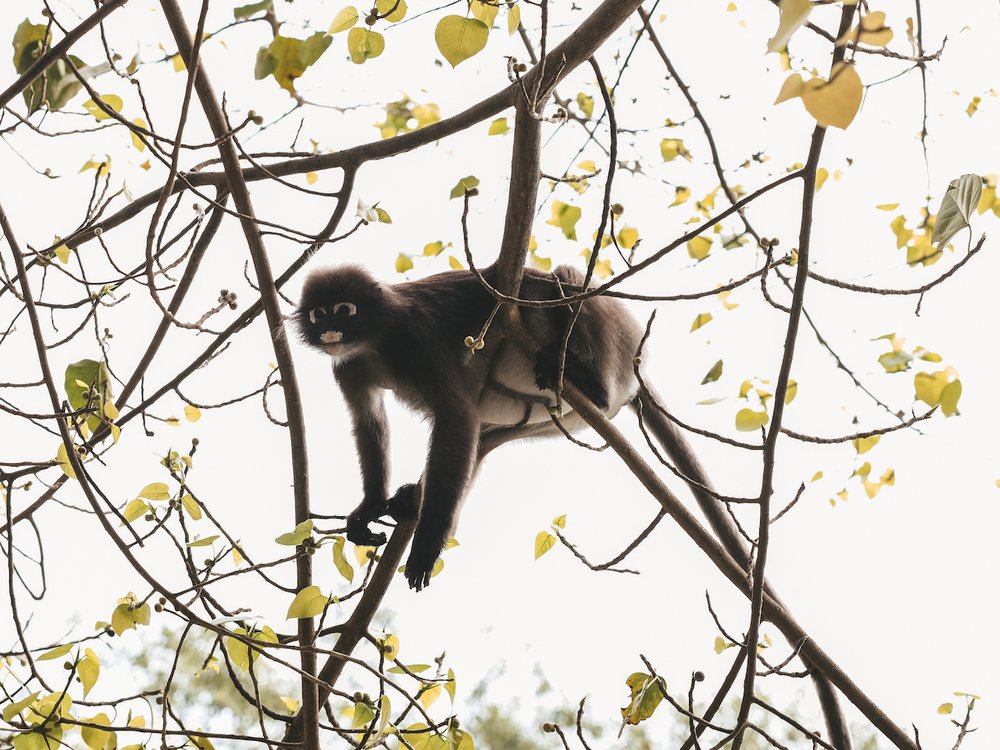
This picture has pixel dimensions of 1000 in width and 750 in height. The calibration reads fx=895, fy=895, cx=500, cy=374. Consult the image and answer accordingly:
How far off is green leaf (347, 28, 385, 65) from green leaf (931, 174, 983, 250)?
56.4 inches

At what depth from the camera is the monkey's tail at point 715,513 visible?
3.17m

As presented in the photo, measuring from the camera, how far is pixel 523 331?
3.30 m

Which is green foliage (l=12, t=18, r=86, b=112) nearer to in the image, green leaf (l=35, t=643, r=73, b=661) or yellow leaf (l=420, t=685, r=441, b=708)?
green leaf (l=35, t=643, r=73, b=661)

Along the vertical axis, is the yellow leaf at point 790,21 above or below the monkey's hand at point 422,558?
below

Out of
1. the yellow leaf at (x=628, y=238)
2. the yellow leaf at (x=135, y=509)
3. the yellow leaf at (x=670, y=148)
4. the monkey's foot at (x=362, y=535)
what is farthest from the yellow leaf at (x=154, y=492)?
the yellow leaf at (x=670, y=148)

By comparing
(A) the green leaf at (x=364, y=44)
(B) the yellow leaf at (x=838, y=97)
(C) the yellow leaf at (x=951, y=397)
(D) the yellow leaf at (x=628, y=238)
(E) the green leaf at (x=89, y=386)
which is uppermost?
(D) the yellow leaf at (x=628, y=238)

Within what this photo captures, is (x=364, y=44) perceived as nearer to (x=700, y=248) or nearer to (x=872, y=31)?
(x=872, y=31)

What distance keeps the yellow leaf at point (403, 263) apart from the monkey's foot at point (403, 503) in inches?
40.9

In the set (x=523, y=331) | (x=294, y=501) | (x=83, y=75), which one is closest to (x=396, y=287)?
(x=523, y=331)

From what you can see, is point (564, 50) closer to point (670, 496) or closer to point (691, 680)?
point (670, 496)

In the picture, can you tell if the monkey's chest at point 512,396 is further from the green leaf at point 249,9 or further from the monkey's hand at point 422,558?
the green leaf at point 249,9

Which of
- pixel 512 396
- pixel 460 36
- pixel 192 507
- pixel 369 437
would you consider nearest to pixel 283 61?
pixel 460 36

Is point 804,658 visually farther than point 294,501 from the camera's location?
No

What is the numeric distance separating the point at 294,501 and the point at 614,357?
6.05ft
